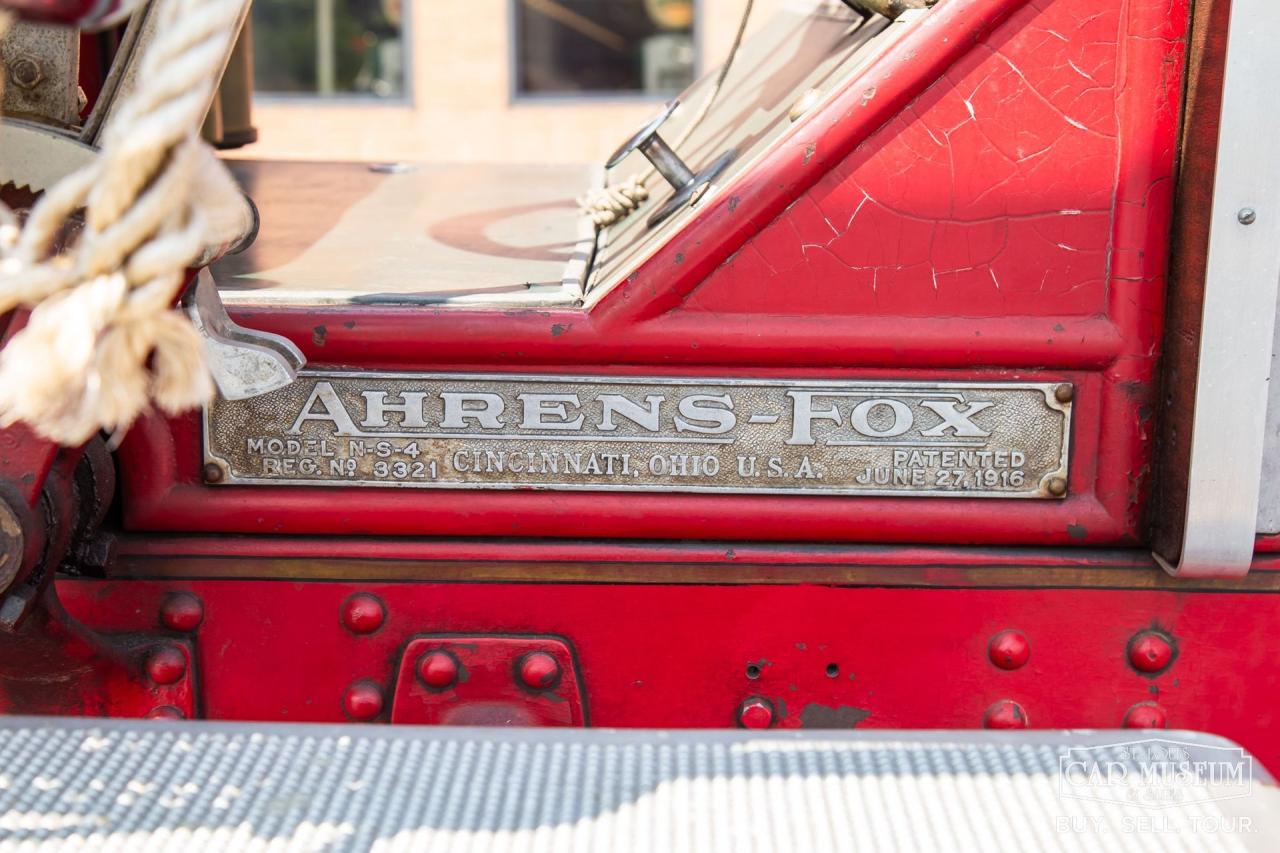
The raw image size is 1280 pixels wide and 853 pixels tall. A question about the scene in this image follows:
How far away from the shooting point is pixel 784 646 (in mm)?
1271

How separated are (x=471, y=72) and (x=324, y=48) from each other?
1.08 metres

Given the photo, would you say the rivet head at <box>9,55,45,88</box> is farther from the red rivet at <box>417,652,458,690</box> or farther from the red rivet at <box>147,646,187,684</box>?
the red rivet at <box>417,652,458,690</box>

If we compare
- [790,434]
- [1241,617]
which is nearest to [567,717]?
[790,434]

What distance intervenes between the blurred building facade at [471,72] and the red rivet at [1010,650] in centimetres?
546

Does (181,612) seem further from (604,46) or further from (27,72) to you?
(604,46)

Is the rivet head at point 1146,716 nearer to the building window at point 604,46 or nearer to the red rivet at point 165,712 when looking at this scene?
the red rivet at point 165,712

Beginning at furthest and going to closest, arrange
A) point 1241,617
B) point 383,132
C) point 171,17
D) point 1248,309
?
point 383,132 < point 1241,617 < point 1248,309 < point 171,17

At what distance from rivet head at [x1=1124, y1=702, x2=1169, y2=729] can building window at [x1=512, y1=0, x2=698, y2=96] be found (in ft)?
19.1

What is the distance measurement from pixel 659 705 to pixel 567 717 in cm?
10

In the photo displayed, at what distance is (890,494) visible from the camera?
48.7 inches

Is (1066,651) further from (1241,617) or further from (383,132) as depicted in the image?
(383,132)

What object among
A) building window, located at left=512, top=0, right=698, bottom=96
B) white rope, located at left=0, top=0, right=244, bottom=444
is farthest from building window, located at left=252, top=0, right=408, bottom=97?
white rope, located at left=0, top=0, right=244, bottom=444

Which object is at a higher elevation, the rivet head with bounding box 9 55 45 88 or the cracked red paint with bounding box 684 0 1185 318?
the rivet head with bounding box 9 55 45 88

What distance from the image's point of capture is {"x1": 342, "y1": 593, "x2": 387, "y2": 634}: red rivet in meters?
1.27
